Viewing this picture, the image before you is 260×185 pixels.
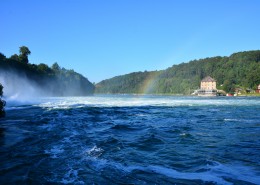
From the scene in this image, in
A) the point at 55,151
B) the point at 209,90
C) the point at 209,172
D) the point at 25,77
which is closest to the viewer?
the point at 209,172

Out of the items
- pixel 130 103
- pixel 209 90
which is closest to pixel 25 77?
pixel 130 103

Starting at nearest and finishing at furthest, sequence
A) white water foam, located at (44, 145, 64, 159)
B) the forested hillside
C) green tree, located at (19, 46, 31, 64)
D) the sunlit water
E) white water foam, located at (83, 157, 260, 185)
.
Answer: white water foam, located at (83, 157, 260, 185) → the sunlit water → white water foam, located at (44, 145, 64, 159) → the forested hillside → green tree, located at (19, 46, 31, 64)

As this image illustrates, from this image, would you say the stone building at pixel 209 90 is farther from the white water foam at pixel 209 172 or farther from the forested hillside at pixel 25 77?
the white water foam at pixel 209 172

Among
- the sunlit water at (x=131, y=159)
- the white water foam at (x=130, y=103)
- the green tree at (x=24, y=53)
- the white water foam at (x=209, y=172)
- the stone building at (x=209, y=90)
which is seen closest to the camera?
the white water foam at (x=209, y=172)

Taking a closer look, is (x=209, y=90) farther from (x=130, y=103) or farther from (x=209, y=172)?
(x=209, y=172)

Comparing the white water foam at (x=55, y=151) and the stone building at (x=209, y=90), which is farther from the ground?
the stone building at (x=209, y=90)

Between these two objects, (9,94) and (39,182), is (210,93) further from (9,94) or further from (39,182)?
(39,182)

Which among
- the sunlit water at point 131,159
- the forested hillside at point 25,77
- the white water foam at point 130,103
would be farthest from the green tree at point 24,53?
the sunlit water at point 131,159

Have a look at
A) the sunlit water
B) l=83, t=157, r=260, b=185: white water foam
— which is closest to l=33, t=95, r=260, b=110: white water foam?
the sunlit water

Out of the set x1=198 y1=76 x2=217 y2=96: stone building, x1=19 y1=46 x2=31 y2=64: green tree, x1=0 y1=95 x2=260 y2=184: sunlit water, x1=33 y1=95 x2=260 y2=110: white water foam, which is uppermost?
x1=19 y1=46 x2=31 y2=64: green tree

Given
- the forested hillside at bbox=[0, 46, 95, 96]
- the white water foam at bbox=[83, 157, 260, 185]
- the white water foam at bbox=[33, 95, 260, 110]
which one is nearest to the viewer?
the white water foam at bbox=[83, 157, 260, 185]

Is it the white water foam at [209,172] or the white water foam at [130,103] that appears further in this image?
the white water foam at [130,103]

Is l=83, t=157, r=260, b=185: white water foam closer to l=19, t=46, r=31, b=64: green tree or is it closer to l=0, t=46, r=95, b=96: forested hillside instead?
l=0, t=46, r=95, b=96: forested hillside

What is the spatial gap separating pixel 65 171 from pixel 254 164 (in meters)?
6.73
